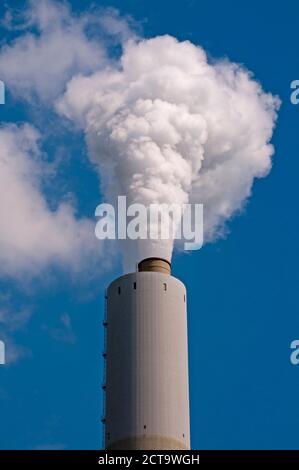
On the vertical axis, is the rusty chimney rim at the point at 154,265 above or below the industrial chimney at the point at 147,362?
above

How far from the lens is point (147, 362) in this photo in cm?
7150

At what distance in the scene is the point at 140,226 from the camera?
76.8 meters

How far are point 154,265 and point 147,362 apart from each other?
6128 millimetres

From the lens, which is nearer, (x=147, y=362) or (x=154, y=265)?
(x=147, y=362)

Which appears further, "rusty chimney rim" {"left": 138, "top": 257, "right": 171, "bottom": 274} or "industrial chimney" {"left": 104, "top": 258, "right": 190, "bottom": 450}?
"rusty chimney rim" {"left": 138, "top": 257, "right": 171, "bottom": 274}

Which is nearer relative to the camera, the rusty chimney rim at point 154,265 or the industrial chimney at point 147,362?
the industrial chimney at point 147,362

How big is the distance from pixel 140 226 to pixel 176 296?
5012 millimetres

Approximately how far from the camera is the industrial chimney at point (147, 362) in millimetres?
69938

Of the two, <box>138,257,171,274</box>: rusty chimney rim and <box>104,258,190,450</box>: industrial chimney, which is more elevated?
<box>138,257,171,274</box>: rusty chimney rim

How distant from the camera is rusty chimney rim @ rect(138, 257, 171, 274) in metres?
75.0

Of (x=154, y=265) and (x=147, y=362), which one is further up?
(x=154, y=265)

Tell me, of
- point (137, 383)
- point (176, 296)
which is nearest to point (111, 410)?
point (137, 383)

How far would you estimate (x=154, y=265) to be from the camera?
2958 inches
